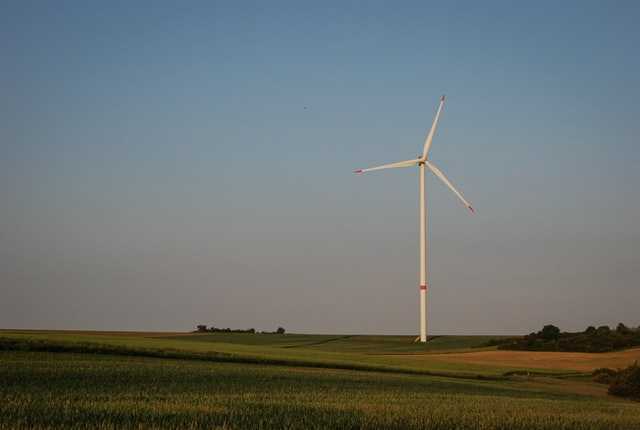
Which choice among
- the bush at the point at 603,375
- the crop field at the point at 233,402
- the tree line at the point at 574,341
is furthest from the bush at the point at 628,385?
the tree line at the point at 574,341

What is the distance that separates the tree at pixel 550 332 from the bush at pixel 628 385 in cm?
5603

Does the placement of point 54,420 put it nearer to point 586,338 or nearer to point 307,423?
point 307,423

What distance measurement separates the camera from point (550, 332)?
104562mm

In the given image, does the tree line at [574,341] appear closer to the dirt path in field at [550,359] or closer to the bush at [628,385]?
the dirt path in field at [550,359]

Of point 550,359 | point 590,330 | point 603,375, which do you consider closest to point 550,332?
point 590,330

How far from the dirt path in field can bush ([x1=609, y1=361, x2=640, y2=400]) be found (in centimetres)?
2022

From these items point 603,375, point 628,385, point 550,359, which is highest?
point 550,359

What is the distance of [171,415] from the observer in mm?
16031

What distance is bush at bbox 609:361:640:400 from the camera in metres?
46.8

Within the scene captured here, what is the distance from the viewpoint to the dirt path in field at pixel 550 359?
72000 mm

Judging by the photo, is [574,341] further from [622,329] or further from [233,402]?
[233,402]

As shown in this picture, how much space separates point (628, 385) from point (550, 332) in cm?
5941

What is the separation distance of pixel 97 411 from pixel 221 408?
10.9 ft

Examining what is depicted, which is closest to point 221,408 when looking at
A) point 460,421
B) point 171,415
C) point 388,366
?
point 171,415
